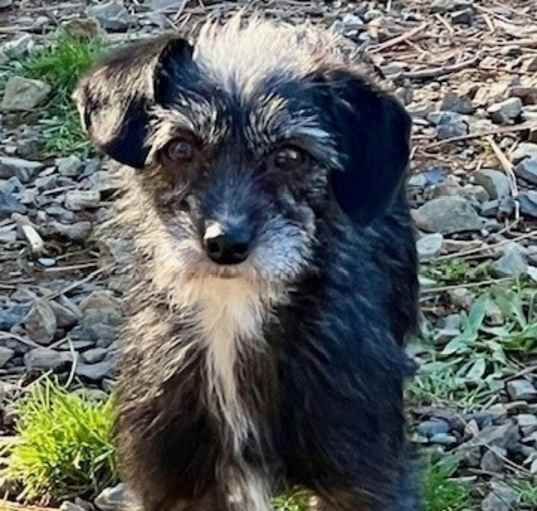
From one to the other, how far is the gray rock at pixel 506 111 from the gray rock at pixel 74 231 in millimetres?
1654

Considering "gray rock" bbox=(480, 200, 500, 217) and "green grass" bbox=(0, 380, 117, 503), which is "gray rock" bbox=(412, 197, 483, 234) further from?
"green grass" bbox=(0, 380, 117, 503)

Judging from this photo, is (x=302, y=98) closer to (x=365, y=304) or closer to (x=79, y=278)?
(x=365, y=304)

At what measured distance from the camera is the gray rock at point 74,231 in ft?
19.9

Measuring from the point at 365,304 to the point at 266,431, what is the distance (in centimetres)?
38

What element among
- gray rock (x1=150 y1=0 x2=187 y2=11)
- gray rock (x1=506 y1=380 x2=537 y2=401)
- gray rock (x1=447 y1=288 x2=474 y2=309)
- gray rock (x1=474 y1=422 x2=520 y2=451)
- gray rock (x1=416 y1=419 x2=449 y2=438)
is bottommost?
gray rock (x1=416 y1=419 x2=449 y2=438)

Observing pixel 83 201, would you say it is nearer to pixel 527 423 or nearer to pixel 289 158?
pixel 527 423

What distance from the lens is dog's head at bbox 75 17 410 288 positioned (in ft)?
12.6

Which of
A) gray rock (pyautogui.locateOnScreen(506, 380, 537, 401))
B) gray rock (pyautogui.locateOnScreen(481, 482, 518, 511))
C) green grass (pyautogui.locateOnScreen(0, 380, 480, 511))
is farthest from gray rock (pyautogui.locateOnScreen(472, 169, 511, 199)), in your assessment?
gray rock (pyautogui.locateOnScreen(481, 482, 518, 511))

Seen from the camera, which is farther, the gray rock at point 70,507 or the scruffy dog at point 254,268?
the gray rock at point 70,507

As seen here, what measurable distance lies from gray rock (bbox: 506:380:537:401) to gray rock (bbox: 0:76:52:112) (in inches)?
101

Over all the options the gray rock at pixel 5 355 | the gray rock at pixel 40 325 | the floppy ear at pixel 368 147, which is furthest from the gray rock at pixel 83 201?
the floppy ear at pixel 368 147

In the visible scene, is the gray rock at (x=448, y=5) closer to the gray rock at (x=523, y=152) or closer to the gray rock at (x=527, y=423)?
the gray rock at (x=523, y=152)

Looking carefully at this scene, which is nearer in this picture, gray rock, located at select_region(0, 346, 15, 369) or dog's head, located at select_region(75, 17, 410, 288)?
dog's head, located at select_region(75, 17, 410, 288)

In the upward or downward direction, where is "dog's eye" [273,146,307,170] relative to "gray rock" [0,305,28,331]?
upward
